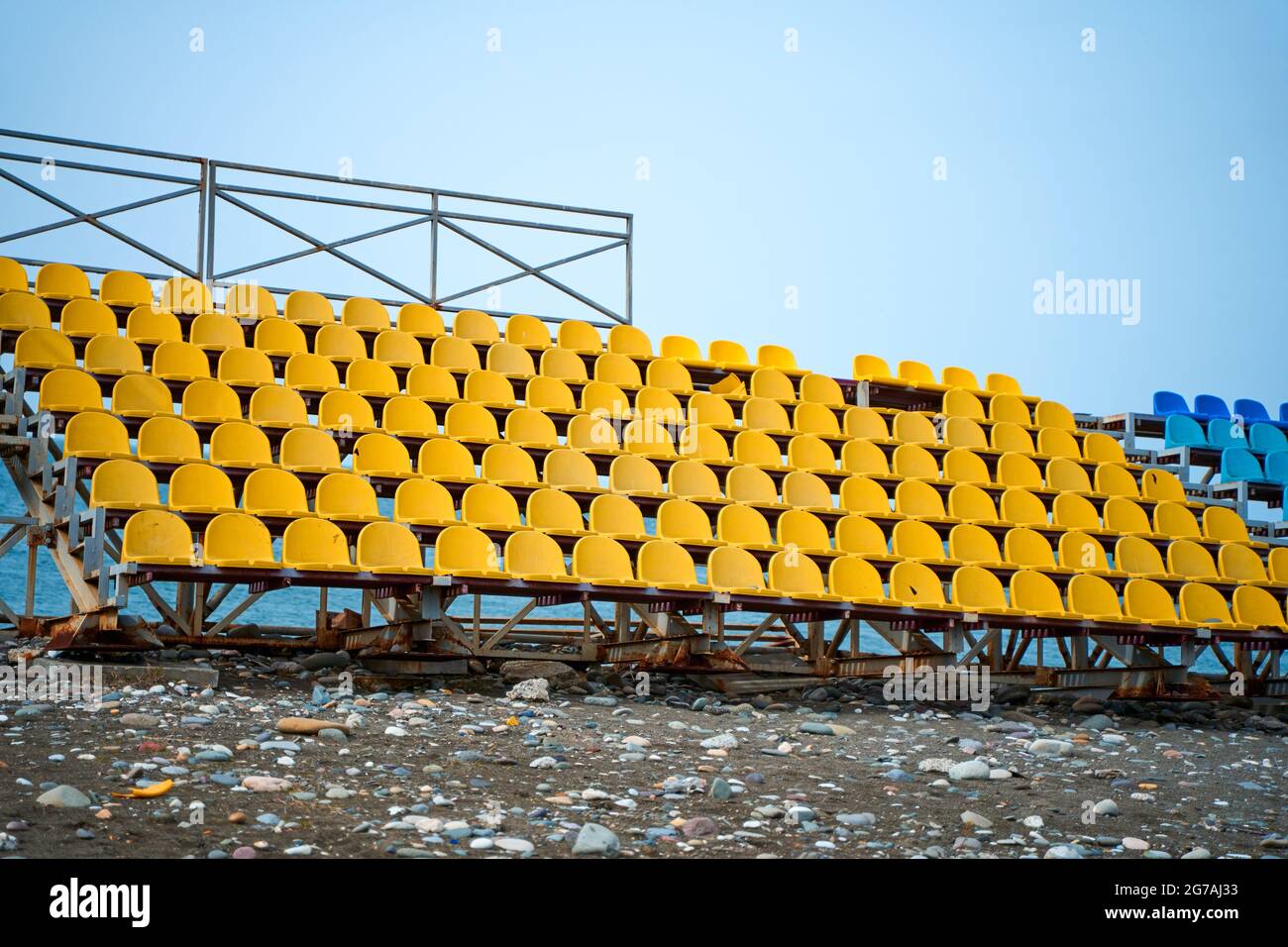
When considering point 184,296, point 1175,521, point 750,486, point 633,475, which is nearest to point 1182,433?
point 1175,521

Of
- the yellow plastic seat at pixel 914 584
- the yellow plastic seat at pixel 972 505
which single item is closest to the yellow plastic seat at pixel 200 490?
the yellow plastic seat at pixel 914 584

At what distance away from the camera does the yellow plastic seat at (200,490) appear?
310 inches

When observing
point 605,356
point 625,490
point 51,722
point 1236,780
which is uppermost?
point 605,356

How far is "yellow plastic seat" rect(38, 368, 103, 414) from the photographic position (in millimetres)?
8859

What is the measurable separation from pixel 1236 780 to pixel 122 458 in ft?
21.6

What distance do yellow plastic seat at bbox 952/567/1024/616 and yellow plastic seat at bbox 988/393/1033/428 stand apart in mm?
4294

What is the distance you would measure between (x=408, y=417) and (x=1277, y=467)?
29.6ft

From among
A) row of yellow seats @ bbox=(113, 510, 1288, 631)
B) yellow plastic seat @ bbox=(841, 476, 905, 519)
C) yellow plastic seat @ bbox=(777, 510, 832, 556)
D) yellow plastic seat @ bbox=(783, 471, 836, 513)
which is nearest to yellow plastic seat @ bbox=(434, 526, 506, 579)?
row of yellow seats @ bbox=(113, 510, 1288, 631)

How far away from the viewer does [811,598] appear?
28.2ft

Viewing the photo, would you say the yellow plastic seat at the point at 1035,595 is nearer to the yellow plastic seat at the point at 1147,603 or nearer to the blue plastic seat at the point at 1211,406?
the yellow plastic seat at the point at 1147,603

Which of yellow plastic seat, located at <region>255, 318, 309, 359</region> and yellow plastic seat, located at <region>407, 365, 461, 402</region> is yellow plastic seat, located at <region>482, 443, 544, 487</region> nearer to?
yellow plastic seat, located at <region>407, 365, 461, 402</region>

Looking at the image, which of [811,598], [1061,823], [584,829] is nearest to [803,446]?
[811,598]

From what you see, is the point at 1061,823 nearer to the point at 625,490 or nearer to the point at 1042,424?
the point at 625,490
